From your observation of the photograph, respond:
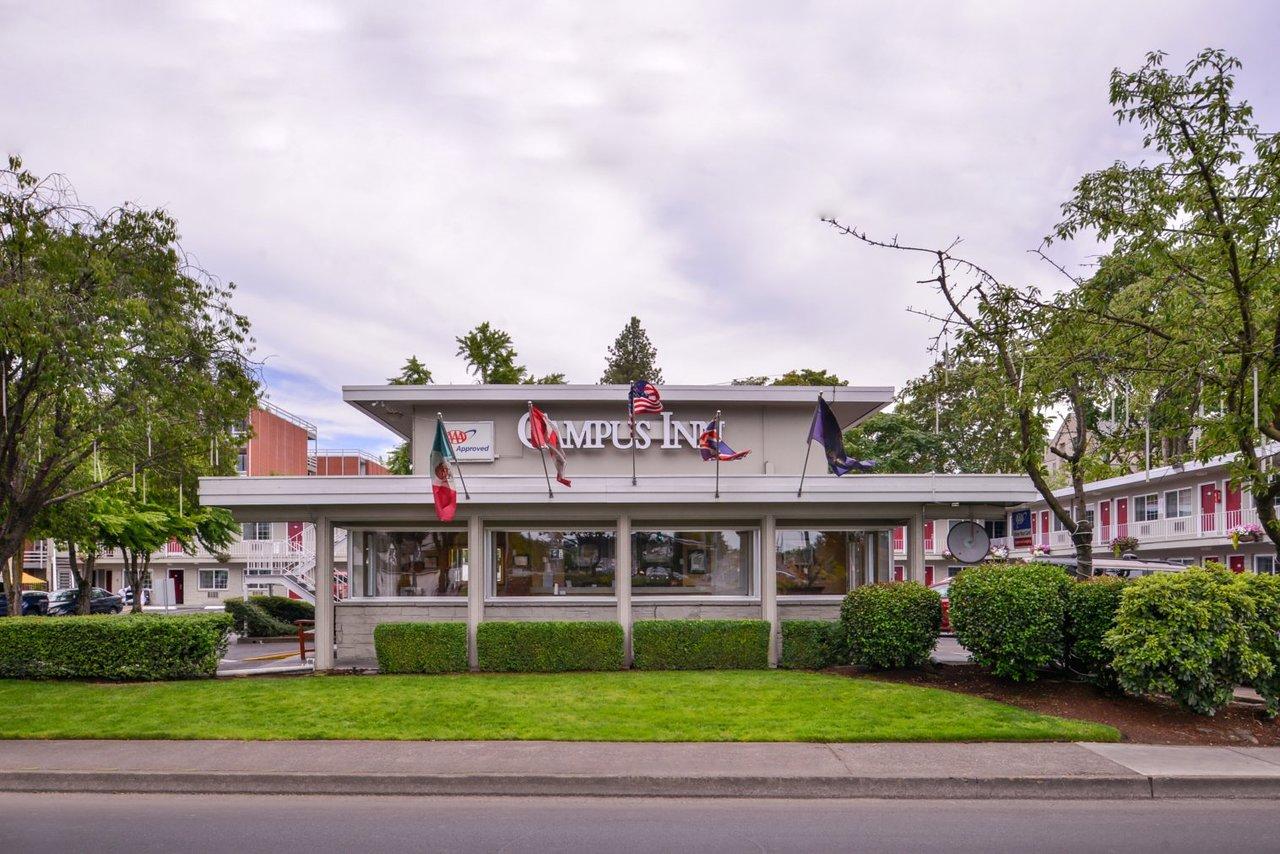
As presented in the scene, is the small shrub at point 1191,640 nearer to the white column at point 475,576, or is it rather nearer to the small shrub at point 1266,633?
the small shrub at point 1266,633

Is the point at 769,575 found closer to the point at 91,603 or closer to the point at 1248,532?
the point at 1248,532

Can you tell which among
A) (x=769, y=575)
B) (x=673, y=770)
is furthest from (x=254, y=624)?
(x=673, y=770)

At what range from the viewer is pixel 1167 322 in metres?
12.6

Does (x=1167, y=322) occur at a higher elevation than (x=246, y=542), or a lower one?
higher

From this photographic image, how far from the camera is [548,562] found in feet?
57.9

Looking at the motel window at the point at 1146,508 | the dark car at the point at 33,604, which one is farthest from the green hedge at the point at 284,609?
the motel window at the point at 1146,508

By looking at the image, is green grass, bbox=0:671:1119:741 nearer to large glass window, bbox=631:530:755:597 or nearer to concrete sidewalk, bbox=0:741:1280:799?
concrete sidewalk, bbox=0:741:1280:799

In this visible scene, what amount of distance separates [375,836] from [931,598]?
9789mm

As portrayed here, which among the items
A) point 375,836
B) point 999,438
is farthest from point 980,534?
point 999,438

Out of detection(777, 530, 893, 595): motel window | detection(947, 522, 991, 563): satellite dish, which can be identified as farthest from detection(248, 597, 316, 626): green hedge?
detection(947, 522, 991, 563): satellite dish

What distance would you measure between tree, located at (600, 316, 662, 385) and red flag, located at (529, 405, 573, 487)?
3988cm

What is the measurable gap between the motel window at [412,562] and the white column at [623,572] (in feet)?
8.85

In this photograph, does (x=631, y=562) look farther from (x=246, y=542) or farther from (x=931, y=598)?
(x=246, y=542)

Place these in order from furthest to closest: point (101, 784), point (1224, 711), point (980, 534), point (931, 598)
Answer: point (980, 534), point (931, 598), point (1224, 711), point (101, 784)
